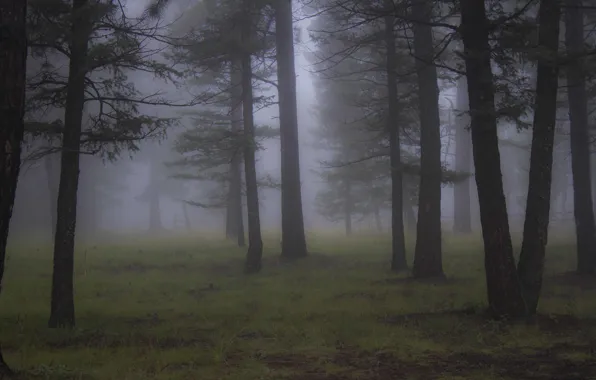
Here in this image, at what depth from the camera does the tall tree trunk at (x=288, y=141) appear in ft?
60.3

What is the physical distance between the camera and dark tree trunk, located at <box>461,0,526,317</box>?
8672 millimetres

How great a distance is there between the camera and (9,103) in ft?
18.2

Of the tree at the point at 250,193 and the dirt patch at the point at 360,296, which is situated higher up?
the tree at the point at 250,193

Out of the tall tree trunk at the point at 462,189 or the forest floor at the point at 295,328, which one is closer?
the forest floor at the point at 295,328

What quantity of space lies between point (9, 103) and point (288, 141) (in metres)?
13.7

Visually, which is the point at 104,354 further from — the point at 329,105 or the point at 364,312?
the point at 329,105

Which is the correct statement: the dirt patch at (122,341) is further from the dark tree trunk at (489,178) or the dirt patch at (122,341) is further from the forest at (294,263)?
the dark tree trunk at (489,178)

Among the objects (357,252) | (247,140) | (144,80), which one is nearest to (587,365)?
(247,140)

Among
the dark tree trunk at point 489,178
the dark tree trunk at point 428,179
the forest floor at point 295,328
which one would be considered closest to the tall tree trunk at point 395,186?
the forest floor at point 295,328

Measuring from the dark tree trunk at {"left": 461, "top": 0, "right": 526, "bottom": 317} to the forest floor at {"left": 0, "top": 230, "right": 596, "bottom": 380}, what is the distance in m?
0.53

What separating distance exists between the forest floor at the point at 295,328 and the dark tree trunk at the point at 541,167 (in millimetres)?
762

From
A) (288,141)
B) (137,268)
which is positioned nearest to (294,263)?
(288,141)

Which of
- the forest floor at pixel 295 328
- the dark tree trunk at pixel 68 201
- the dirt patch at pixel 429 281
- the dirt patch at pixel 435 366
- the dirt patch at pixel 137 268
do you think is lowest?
the dirt patch at pixel 435 366

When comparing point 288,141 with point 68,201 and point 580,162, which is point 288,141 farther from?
point 68,201
